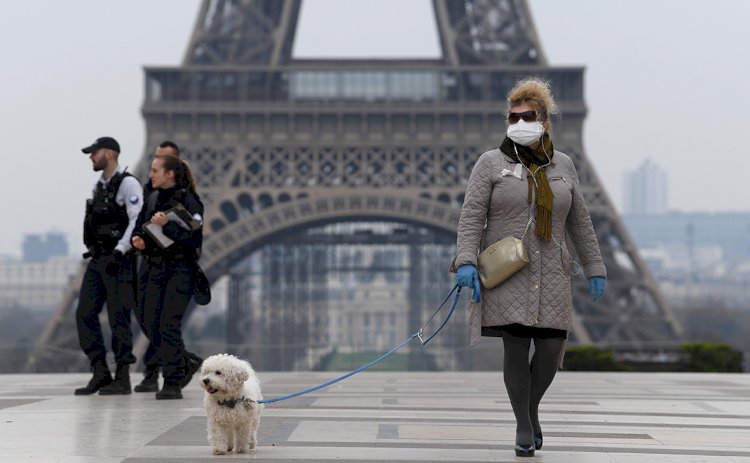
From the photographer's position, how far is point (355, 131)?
46.7m

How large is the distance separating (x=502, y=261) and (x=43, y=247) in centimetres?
19138

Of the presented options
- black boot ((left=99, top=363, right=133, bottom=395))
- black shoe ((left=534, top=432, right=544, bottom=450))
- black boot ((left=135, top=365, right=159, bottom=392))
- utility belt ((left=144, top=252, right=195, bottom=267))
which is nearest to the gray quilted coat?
black shoe ((left=534, top=432, right=544, bottom=450))

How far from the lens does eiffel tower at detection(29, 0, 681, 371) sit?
45.1m

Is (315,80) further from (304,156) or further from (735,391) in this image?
(735,391)

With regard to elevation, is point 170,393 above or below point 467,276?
below

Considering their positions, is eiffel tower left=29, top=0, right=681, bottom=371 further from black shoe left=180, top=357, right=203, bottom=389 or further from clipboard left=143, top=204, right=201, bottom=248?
clipboard left=143, top=204, right=201, bottom=248

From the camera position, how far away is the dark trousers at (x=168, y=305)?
1156 cm

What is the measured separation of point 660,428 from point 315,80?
3847cm

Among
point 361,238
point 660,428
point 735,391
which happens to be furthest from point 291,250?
point 660,428

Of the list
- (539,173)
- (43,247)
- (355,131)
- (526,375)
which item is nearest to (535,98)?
(539,173)

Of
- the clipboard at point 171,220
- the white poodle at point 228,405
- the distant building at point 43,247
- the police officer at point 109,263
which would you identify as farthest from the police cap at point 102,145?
the distant building at point 43,247

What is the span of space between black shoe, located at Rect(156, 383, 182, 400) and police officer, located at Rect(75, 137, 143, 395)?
2.93 ft

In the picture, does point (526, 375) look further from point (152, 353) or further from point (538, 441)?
point (152, 353)

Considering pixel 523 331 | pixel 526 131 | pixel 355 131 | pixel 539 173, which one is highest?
pixel 355 131
